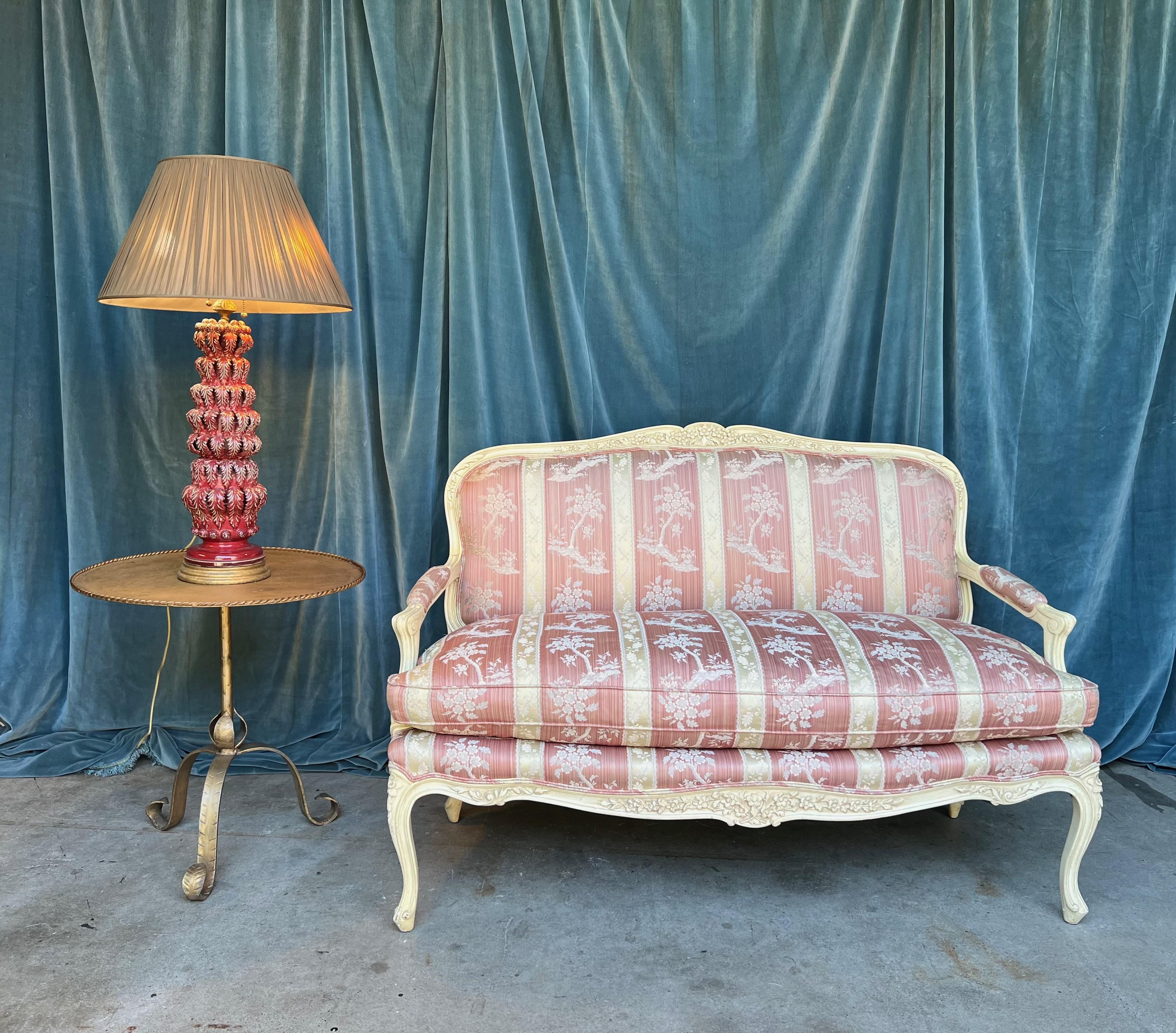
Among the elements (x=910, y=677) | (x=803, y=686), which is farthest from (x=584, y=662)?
(x=910, y=677)

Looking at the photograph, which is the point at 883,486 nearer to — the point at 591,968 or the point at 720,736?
the point at 720,736

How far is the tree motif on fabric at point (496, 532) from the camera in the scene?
233 centimetres

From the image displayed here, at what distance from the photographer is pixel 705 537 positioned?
2355mm

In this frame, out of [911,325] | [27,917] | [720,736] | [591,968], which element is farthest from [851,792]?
[27,917]

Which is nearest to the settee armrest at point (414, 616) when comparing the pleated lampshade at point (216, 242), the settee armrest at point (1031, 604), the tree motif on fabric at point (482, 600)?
the tree motif on fabric at point (482, 600)

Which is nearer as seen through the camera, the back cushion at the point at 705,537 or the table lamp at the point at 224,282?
the table lamp at the point at 224,282

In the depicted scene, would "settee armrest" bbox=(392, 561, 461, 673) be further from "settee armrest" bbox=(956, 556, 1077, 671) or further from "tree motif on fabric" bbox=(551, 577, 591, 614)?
"settee armrest" bbox=(956, 556, 1077, 671)

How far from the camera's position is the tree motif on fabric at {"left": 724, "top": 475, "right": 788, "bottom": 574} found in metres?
2.34

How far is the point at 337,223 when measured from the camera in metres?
2.57

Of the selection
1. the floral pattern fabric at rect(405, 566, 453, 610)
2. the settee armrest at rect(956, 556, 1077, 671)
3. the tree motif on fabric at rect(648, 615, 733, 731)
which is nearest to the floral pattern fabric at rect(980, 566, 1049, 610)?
the settee armrest at rect(956, 556, 1077, 671)

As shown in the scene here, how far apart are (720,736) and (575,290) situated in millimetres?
1314

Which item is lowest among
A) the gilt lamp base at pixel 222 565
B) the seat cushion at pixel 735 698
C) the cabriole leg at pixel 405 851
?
the cabriole leg at pixel 405 851

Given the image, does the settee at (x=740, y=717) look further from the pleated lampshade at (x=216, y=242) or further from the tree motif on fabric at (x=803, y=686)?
the pleated lampshade at (x=216, y=242)

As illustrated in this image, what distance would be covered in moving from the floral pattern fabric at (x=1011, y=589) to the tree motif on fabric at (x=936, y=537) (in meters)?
0.10
